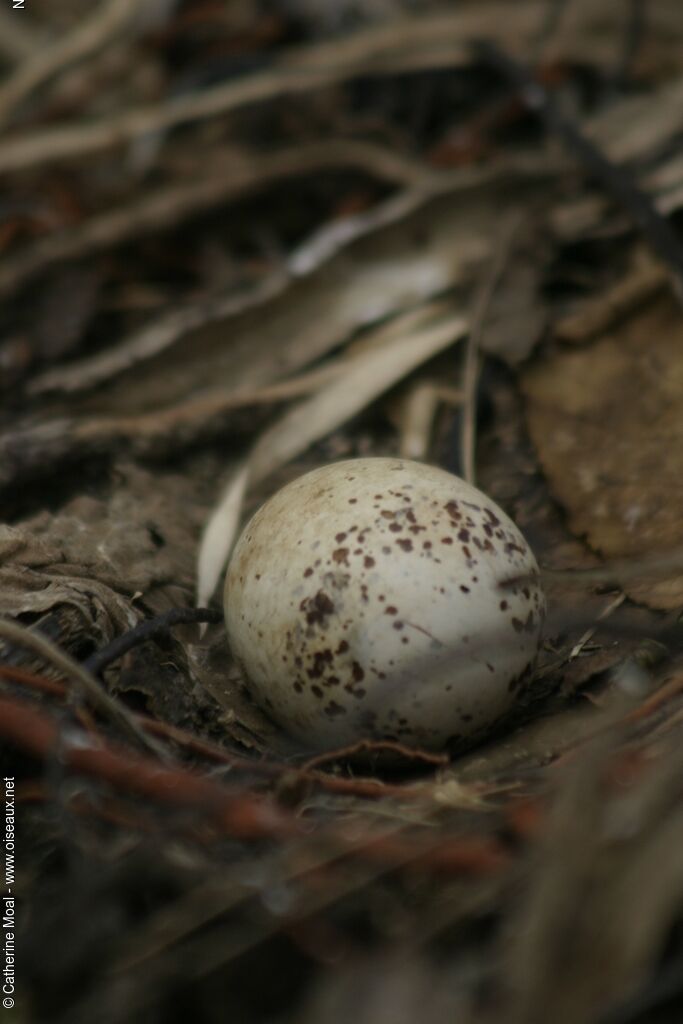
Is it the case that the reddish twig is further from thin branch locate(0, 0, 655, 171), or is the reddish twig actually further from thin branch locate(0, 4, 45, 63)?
thin branch locate(0, 4, 45, 63)

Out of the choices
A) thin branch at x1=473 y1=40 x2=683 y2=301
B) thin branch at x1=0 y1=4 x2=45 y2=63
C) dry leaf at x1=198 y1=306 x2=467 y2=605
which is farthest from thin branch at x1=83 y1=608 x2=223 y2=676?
thin branch at x1=0 y1=4 x2=45 y2=63

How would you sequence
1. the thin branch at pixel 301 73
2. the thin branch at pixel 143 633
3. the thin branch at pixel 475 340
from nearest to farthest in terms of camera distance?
the thin branch at pixel 143 633
the thin branch at pixel 475 340
the thin branch at pixel 301 73

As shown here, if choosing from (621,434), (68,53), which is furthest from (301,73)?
(621,434)

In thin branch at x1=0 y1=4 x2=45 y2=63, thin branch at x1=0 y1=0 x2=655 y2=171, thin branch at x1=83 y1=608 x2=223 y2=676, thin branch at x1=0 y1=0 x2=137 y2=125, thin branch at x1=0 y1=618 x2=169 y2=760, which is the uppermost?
thin branch at x1=0 y1=4 x2=45 y2=63

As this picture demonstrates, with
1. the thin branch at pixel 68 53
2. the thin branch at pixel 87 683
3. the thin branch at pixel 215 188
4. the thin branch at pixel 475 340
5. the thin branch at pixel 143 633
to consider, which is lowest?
the thin branch at pixel 87 683

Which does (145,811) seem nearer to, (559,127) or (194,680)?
(194,680)

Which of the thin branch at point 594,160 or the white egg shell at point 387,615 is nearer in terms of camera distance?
the white egg shell at point 387,615

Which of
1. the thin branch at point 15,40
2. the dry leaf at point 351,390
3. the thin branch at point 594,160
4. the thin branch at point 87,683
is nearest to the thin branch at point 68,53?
the thin branch at point 15,40

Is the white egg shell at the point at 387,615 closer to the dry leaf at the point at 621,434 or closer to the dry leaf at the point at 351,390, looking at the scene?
the dry leaf at the point at 621,434

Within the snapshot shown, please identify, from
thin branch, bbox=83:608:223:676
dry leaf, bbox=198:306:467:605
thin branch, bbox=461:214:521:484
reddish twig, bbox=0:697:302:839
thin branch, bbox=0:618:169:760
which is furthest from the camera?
dry leaf, bbox=198:306:467:605
